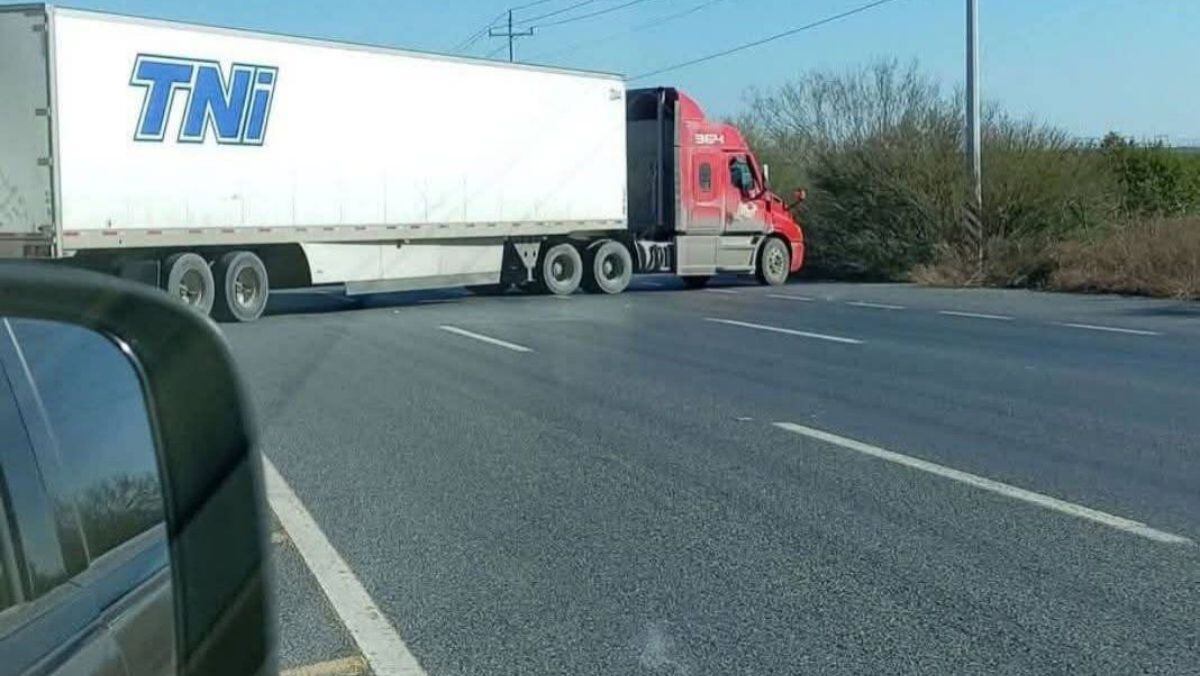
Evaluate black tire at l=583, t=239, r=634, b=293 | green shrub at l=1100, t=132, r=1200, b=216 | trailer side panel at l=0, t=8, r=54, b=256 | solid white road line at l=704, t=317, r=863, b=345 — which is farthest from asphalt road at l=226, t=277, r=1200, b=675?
green shrub at l=1100, t=132, r=1200, b=216

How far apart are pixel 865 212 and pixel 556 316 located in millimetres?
13201

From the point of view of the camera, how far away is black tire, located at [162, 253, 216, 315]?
21.0 metres

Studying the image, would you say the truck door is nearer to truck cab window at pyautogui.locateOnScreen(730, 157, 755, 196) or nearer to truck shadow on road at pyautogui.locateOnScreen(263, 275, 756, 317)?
truck cab window at pyautogui.locateOnScreen(730, 157, 755, 196)

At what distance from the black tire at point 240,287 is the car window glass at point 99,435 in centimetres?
1933

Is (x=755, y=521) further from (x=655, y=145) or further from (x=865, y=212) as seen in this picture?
(x=865, y=212)

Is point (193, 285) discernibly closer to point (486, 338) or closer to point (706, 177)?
point (486, 338)

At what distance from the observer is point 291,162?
22.3m

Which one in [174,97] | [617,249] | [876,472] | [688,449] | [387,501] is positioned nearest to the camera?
[387,501]

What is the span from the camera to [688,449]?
1007 centimetres

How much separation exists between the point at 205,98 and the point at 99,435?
1907 centimetres

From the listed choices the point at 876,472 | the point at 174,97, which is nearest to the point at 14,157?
the point at 174,97

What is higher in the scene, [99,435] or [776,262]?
[99,435]

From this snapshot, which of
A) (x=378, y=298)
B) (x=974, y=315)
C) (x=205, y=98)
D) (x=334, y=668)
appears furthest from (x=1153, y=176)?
(x=334, y=668)

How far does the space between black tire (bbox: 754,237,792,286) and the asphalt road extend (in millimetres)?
13851
